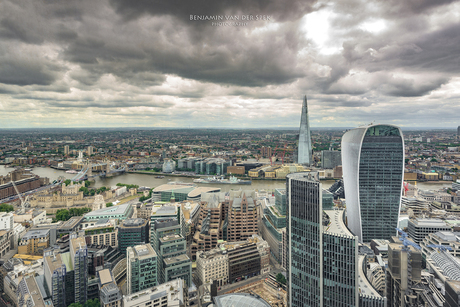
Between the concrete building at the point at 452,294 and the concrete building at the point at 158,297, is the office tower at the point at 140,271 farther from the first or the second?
the concrete building at the point at 452,294

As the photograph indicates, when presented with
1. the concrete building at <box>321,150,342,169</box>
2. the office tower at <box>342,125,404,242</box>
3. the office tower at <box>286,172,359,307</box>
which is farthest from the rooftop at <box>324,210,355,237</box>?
the concrete building at <box>321,150,342,169</box>

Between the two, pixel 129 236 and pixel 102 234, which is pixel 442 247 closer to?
pixel 129 236

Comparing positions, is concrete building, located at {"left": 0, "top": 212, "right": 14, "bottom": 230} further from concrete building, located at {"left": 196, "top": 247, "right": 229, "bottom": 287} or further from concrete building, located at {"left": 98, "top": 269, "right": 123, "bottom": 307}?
concrete building, located at {"left": 196, "top": 247, "right": 229, "bottom": 287}

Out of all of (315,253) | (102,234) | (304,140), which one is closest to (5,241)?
(102,234)

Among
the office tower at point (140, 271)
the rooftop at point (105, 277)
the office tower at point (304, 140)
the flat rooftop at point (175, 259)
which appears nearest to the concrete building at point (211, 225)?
the flat rooftop at point (175, 259)

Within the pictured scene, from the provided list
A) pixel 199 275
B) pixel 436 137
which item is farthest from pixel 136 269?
pixel 436 137

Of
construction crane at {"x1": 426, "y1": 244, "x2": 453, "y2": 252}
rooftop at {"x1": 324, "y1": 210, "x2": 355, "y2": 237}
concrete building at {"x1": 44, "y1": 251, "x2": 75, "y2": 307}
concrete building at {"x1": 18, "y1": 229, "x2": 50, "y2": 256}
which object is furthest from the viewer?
concrete building at {"x1": 18, "y1": 229, "x2": 50, "y2": 256}

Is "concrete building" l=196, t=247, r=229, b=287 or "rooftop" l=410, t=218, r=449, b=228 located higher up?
"rooftop" l=410, t=218, r=449, b=228
